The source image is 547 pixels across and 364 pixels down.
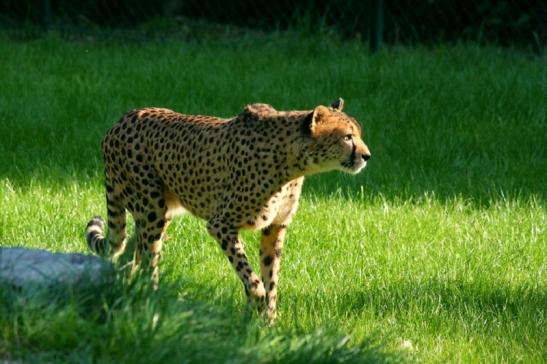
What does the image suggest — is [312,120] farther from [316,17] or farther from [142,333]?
[316,17]

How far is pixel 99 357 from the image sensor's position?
4.23 meters

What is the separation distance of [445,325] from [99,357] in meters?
1.98

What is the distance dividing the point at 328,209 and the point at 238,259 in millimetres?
2131

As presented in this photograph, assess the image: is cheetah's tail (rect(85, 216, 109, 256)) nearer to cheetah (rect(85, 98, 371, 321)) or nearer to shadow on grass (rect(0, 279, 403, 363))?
cheetah (rect(85, 98, 371, 321))

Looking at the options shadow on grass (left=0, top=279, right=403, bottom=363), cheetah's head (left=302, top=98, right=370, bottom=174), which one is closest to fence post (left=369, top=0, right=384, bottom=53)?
cheetah's head (left=302, top=98, right=370, bottom=174)

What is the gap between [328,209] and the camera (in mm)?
7539

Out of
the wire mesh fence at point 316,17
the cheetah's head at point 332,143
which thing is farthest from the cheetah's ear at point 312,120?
the wire mesh fence at point 316,17

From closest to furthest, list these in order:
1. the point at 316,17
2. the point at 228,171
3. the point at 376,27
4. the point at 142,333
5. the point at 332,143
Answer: the point at 142,333 < the point at 332,143 < the point at 228,171 < the point at 376,27 < the point at 316,17

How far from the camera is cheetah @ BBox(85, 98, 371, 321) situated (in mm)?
5414

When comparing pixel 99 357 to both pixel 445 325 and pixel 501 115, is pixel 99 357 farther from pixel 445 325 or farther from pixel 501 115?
pixel 501 115

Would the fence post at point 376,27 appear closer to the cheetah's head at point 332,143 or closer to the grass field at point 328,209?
the grass field at point 328,209

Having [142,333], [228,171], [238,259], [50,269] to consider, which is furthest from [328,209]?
[142,333]

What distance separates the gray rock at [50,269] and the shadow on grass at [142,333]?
0.05 meters

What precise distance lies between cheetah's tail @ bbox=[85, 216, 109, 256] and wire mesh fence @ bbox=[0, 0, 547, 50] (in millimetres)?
6427
